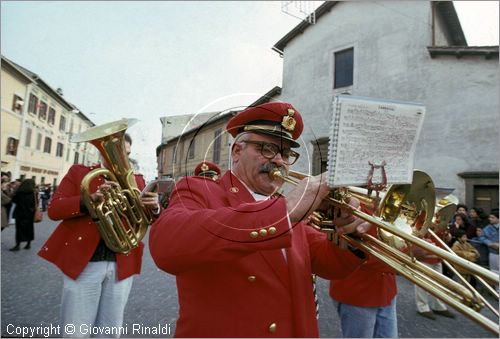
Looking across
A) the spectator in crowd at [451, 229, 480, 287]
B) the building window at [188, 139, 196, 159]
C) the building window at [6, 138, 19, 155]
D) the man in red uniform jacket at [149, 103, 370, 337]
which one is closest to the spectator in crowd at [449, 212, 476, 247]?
the spectator in crowd at [451, 229, 480, 287]

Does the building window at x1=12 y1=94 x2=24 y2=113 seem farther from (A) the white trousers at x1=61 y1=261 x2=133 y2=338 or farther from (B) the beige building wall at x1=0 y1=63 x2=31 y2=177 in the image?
(A) the white trousers at x1=61 y1=261 x2=133 y2=338

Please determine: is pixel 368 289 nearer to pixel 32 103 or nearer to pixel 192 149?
pixel 192 149

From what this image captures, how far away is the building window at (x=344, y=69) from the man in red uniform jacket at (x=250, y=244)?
12.4 metres

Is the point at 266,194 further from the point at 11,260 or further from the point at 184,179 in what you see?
the point at 11,260

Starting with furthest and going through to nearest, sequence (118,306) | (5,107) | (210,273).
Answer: (5,107) → (118,306) → (210,273)

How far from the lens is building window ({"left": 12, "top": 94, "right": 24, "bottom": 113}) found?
24531mm

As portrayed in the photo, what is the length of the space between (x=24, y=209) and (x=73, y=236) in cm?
692

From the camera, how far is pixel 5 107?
23375mm

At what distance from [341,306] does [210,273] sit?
194cm

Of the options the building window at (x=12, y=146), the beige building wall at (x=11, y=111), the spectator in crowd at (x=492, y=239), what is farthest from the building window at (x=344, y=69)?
the building window at (x=12, y=146)

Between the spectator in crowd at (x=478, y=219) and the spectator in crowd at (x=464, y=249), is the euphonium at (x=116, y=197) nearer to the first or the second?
the spectator in crowd at (x=464, y=249)

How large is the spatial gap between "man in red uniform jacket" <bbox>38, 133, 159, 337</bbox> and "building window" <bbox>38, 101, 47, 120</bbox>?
32.1 meters

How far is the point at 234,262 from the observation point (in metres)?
1.44

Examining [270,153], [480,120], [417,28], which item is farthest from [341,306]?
[417,28]
